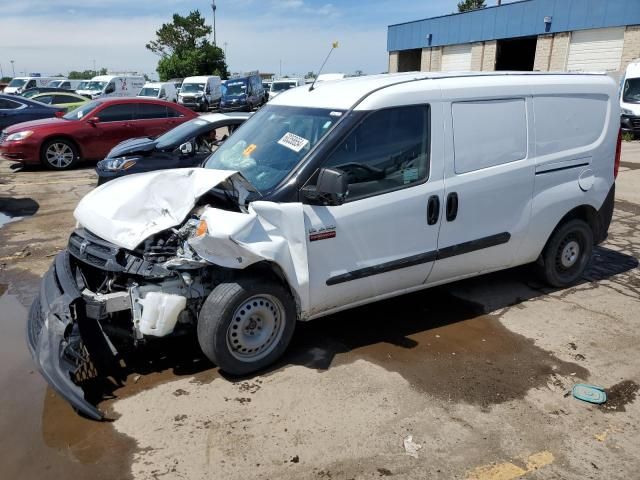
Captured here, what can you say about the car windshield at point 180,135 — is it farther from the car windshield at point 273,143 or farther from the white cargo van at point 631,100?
the white cargo van at point 631,100

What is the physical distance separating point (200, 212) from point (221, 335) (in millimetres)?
820

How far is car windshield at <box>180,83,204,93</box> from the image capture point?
106ft

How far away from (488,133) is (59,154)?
34.2 feet

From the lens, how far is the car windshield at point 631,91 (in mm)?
17469

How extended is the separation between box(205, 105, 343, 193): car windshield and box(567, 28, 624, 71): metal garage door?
25298 mm

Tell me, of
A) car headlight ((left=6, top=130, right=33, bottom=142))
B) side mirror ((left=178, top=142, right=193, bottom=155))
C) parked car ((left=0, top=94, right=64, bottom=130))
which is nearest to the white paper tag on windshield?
side mirror ((left=178, top=142, right=193, bottom=155))

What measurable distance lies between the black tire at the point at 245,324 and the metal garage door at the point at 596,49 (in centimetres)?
2623

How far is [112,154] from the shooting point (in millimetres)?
8188

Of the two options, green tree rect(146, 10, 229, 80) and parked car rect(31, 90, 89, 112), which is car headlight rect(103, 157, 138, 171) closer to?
parked car rect(31, 90, 89, 112)

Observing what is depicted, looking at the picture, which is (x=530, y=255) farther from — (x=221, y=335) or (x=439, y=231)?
(x=221, y=335)

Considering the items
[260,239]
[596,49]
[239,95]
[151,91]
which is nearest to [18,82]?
[151,91]

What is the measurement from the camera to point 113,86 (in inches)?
1063

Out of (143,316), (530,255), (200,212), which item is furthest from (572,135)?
(143,316)

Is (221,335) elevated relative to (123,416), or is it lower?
elevated
